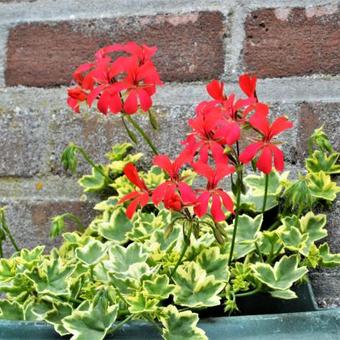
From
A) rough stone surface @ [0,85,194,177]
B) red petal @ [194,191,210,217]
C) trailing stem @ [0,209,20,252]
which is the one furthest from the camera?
rough stone surface @ [0,85,194,177]

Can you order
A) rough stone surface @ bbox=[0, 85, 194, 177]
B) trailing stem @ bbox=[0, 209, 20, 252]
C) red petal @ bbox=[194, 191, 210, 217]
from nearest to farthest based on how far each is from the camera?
red petal @ bbox=[194, 191, 210, 217], trailing stem @ bbox=[0, 209, 20, 252], rough stone surface @ bbox=[0, 85, 194, 177]

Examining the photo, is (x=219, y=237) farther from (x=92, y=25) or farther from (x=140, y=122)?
(x=92, y=25)

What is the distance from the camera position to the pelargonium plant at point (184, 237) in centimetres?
81

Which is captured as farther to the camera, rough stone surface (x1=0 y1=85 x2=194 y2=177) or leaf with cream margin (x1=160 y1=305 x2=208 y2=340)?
rough stone surface (x1=0 y1=85 x2=194 y2=177)

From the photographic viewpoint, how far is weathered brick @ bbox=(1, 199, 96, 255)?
3.52 feet

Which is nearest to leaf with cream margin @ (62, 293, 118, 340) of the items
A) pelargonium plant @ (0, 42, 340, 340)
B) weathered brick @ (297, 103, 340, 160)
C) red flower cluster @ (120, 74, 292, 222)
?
pelargonium plant @ (0, 42, 340, 340)

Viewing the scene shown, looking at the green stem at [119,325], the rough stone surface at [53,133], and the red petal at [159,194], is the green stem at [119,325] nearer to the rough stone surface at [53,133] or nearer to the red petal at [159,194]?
the red petal at [159,194]

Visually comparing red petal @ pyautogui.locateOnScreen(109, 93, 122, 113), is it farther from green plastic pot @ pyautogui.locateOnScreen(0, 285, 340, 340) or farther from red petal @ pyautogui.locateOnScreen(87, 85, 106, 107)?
green plastic pot @ pyautogui.locateOnScreen(0, 285, 340, 340)

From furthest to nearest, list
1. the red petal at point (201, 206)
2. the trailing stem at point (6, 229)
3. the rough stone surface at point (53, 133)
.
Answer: the rough stone surface at point (53, 133), the trailing stem at point (6, 229), the red petal at point (201, 206)

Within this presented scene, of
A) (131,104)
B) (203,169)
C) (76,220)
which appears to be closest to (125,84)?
(131,104)

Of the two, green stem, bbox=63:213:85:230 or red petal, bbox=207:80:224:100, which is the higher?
red petal, bbox=207:80:224:100

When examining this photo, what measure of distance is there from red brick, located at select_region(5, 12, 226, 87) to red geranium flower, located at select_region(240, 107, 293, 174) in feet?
0.91

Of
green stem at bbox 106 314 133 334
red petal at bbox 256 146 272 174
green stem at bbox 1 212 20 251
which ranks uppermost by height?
red petal at bbox 256 146 272 174

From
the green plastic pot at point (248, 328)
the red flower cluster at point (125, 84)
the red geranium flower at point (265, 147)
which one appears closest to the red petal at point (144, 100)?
the red flower cluster at point (125, 84)
